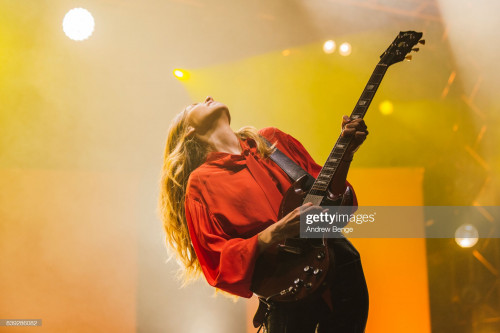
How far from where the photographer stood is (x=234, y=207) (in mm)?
2391

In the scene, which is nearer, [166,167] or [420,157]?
[420,157]

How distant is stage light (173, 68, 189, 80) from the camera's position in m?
2.96

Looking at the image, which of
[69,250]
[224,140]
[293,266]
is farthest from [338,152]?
[69,250]

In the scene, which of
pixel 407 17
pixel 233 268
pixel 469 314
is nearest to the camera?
pixel 233 268

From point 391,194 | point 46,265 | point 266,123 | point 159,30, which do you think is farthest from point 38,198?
point 391,194

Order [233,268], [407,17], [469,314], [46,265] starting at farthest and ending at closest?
[46,265] → [407,17] → [469,314] → [233,268]

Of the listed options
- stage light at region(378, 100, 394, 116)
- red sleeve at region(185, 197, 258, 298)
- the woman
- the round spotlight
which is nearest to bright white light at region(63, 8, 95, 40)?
the woman

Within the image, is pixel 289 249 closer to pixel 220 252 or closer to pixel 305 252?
pixel 305 252

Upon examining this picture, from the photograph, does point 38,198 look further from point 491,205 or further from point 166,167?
point 491,205

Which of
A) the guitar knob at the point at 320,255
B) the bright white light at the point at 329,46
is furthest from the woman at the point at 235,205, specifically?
the bright white light at the point at 329,46

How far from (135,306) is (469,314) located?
186 cm

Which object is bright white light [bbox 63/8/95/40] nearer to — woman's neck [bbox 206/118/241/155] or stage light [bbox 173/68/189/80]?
stage light [bbox 173/68/189/80]

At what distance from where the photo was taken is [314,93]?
9.02 ft

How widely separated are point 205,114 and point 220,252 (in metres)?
0.85
